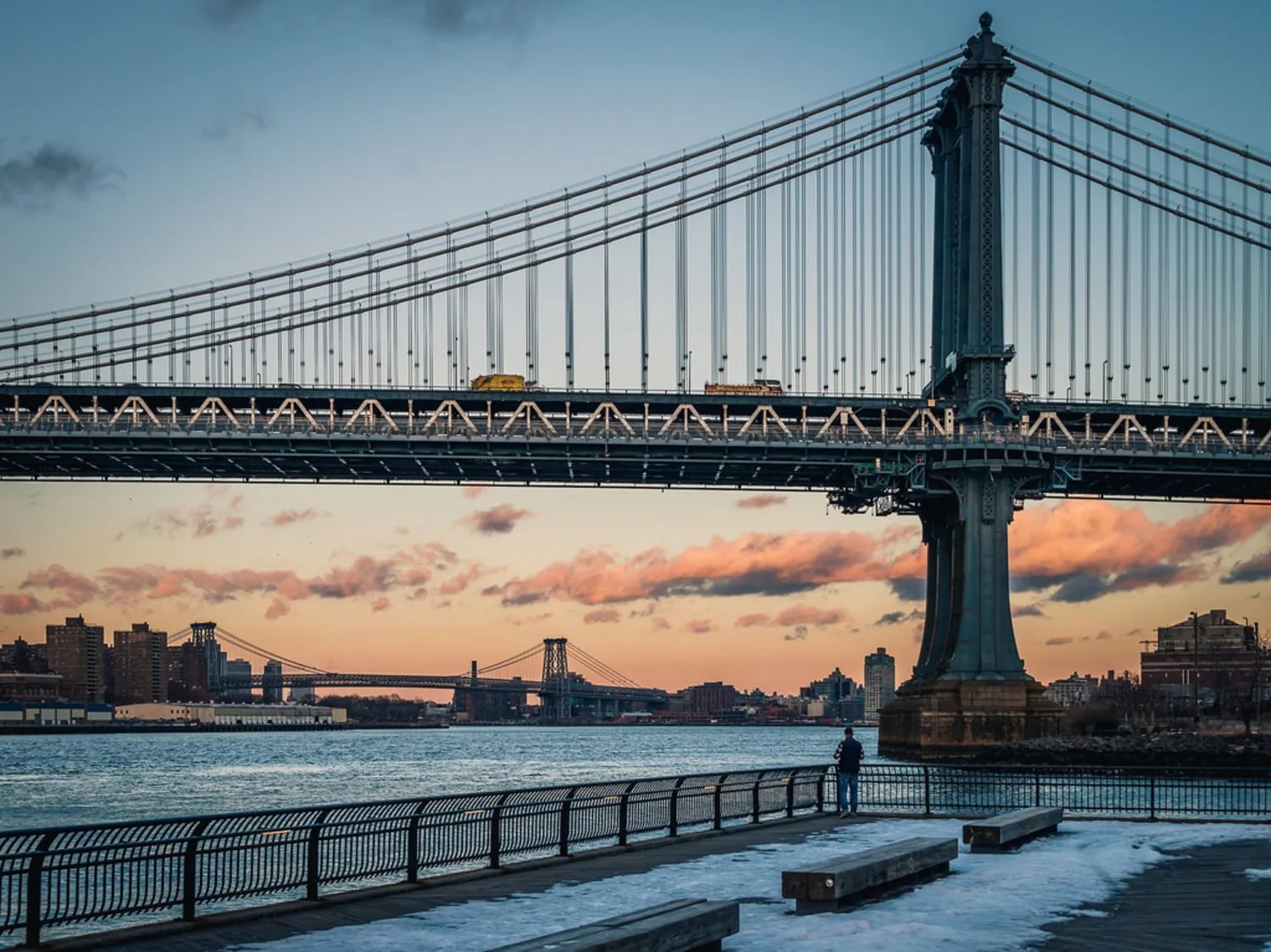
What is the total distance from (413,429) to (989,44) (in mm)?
31112

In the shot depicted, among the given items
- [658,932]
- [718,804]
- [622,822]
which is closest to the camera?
[658,932]

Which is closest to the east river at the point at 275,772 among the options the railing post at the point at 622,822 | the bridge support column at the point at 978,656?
the bridge support column at the point at 978,656

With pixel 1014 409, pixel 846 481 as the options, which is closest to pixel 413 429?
pixel 846 481

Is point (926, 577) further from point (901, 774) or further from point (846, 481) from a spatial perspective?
point (901, 774)

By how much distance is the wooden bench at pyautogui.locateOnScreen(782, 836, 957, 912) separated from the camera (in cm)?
1736

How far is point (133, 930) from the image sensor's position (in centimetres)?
1620

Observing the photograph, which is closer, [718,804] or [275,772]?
[718,804]

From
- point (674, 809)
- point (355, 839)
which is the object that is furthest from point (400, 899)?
point (355, 839)

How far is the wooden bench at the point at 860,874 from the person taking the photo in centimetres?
1736

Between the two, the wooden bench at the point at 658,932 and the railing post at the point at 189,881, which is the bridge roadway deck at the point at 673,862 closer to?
the railing post at the point at 189,881

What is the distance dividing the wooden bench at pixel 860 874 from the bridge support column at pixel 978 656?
52.4m

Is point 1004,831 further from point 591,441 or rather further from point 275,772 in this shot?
point 275,772

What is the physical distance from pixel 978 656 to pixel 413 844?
5647 centimetres

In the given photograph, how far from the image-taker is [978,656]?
7406 cm
